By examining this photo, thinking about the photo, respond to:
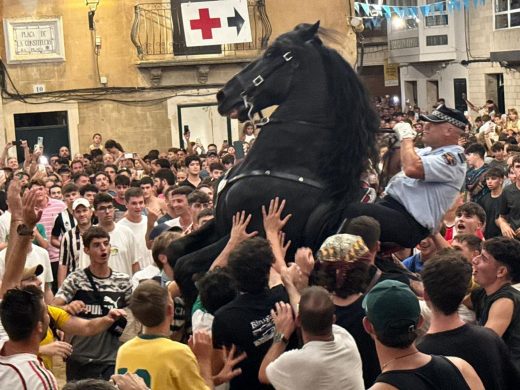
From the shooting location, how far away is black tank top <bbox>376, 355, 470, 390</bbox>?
421cm

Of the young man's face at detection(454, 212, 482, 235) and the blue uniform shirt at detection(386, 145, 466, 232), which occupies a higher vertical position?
the blue uniform shirt at detection(386, 145, 466, 232)

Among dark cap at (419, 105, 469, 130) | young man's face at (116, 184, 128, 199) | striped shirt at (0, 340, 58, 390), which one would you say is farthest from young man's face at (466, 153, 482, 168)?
striped shirt at (0, 340, 58, 390)

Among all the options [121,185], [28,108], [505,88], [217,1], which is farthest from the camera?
[505,88]

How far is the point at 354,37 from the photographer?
24.4 meters

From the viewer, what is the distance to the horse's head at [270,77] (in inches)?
278

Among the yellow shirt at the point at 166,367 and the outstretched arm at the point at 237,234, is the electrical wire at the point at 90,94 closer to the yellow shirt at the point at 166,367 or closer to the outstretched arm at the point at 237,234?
the outstretched arm at the point at 237,234

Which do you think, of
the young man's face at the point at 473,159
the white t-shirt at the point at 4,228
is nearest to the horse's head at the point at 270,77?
the white t-shirt at the point at 4,228

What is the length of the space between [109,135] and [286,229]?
17803 mm

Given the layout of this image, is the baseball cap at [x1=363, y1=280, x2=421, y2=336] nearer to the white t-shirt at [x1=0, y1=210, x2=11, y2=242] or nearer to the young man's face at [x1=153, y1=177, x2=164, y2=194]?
the white t-shirt at [x1=0, y1=210, x2=11, y2=242]

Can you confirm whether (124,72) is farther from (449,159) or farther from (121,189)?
(449,159)

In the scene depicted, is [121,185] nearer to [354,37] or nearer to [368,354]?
[368,354]

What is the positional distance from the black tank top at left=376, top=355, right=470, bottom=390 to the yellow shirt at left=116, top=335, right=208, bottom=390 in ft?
3.47

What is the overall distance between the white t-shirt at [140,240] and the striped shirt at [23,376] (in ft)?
14.8

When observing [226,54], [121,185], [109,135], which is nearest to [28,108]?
[109,135]
